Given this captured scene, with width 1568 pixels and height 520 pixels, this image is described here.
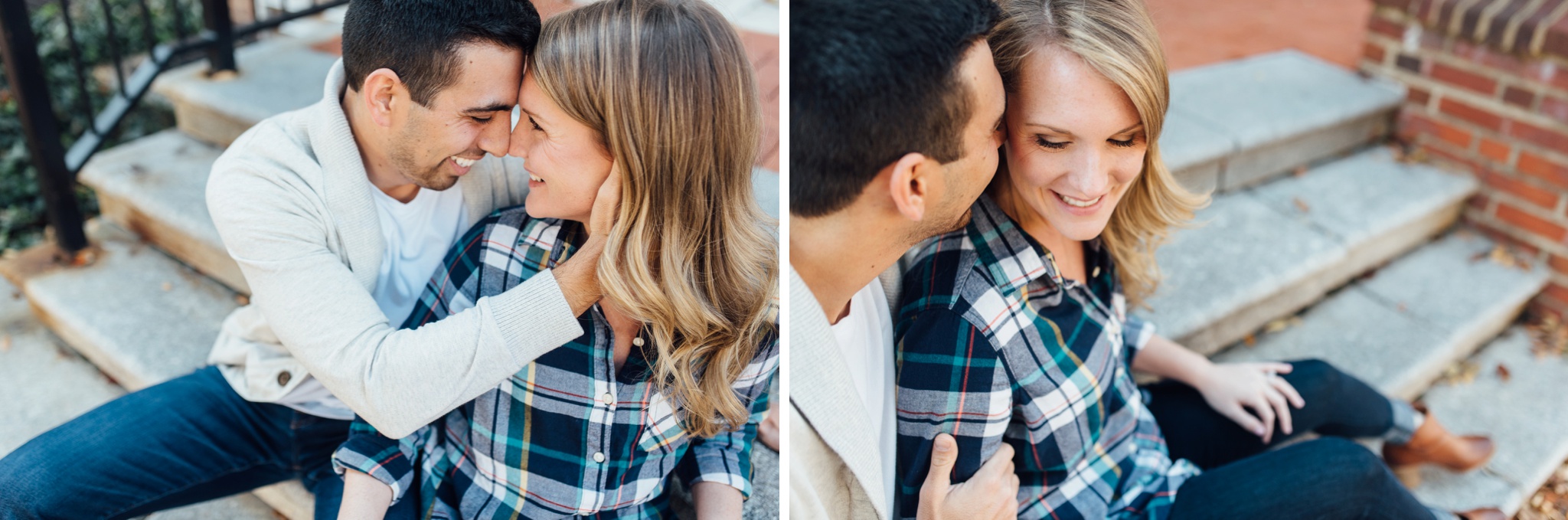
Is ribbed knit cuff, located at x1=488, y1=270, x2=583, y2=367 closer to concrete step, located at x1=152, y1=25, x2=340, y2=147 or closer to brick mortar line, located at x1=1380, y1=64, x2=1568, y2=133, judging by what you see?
concrete step, located at x1=152, y1=25, x2=340, y2=147

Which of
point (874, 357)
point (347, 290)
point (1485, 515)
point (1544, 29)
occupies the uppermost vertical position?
point (1544, 29)

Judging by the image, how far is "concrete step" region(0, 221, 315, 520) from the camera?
2.46m

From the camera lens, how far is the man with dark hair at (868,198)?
1.27 m

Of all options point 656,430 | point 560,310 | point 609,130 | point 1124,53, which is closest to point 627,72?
point 609,130

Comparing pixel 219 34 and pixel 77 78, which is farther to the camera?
pixel 219 34

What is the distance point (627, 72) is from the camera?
1.40m

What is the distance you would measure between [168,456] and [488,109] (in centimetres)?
93

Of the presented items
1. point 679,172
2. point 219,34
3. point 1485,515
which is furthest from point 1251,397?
point 219,34

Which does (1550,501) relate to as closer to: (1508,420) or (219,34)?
(1508,420)

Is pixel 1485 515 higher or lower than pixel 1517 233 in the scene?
lower

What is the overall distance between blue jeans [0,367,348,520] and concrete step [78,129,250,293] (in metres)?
0.77

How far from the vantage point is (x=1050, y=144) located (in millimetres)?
1580

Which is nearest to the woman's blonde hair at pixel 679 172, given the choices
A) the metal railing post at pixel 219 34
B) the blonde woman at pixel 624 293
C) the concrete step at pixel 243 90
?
the blonde woman at pixel 624 293

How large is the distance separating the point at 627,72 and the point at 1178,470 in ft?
4.34
